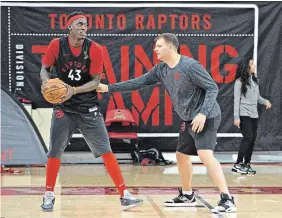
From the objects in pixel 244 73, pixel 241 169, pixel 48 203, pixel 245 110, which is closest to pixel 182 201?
pixel 48 203

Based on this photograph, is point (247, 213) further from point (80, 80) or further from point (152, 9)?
point (152, 9)

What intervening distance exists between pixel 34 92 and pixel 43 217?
588cm

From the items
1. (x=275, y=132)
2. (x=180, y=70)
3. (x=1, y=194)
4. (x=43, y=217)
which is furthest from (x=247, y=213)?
(x=275, y=132)

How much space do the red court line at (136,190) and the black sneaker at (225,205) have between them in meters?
1.40

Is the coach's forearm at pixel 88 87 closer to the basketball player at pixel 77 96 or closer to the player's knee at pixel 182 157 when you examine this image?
the basketball player at pixel 77 96

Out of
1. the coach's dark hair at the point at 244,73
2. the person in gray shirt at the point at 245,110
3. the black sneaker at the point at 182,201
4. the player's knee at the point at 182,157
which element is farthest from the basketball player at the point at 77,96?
the coach's dark hair at the point at 244,73

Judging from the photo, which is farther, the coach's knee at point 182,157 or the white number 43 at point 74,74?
the coach's knee at point 182,157

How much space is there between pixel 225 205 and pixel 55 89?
1983 mm

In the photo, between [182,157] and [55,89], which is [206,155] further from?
[55,89]

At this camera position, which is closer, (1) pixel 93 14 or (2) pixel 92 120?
(2) pixel 92 120

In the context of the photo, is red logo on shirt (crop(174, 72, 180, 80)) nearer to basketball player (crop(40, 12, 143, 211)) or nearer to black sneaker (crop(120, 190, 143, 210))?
basketball player (crop(40, 12, 143, 211))

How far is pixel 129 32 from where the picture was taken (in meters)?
12.3

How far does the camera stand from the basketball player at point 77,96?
6871mm

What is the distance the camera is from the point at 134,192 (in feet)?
27.9
